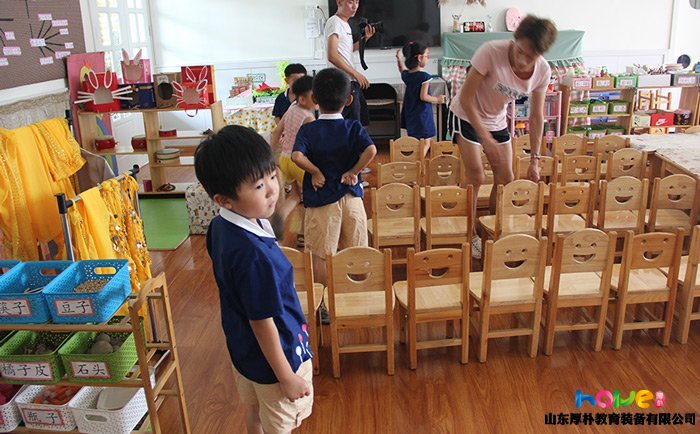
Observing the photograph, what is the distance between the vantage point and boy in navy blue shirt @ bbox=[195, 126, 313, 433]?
4.89 feet

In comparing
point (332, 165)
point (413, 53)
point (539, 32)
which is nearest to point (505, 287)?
point (332, 165)

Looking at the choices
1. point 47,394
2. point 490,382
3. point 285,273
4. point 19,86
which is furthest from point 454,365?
point 19,86

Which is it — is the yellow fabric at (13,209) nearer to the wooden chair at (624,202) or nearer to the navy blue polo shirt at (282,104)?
the navy blue polo shirt at (282,104)

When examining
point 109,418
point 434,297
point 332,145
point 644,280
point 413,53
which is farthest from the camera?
point 413,53

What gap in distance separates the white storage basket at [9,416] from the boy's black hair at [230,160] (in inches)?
60.0

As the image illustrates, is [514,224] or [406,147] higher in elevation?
[406,147]

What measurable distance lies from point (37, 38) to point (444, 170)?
11.7 ft

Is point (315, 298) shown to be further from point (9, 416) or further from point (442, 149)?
point (442, 149)

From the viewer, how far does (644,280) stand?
9.59 feet

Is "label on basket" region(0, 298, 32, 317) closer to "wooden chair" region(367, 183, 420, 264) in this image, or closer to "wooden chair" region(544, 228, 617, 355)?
"wooden chair" region(367, 183, 420, 264)

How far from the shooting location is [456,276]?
268cm

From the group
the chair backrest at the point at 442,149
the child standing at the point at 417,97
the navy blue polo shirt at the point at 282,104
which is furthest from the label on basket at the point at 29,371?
the child standing at the point at 417,97

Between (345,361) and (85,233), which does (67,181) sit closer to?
(85,233)

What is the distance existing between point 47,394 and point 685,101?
736 cm
